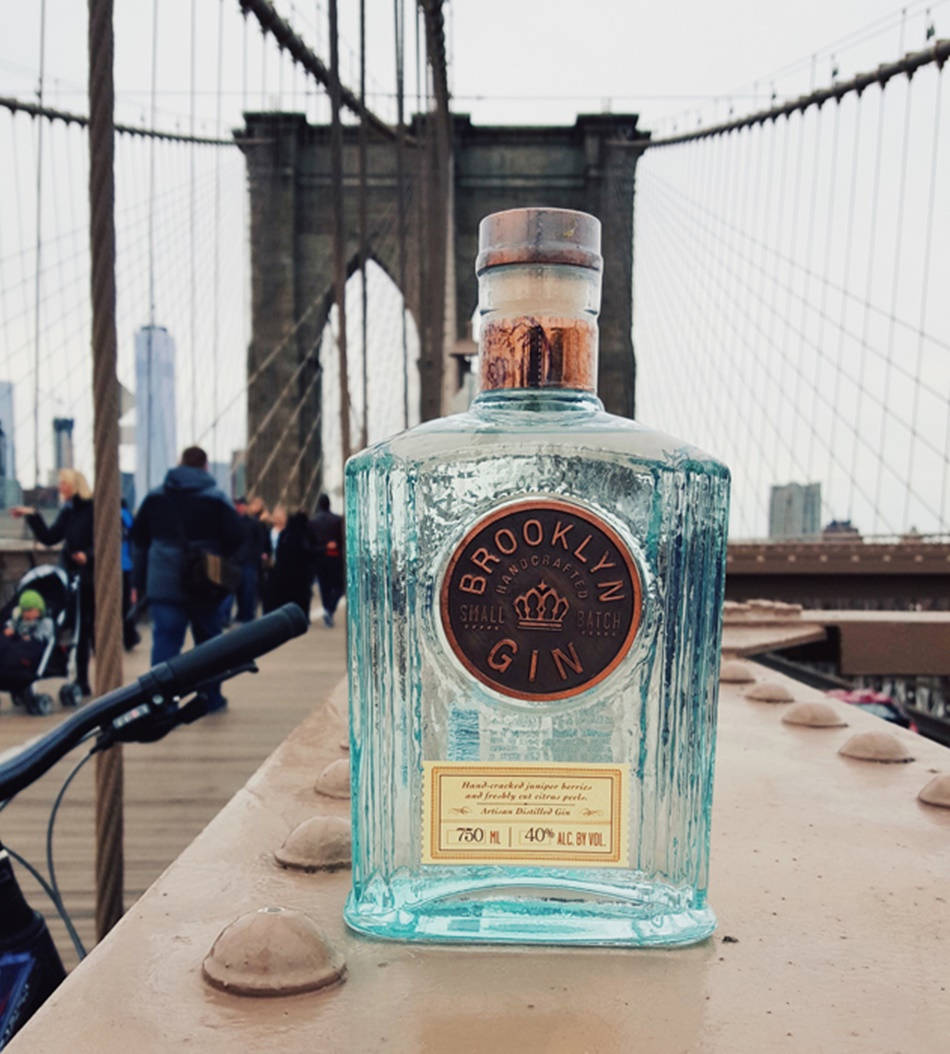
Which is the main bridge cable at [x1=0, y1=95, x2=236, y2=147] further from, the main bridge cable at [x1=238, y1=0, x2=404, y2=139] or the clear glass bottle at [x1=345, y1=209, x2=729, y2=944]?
the clear glass bottle at [x1=345, y1=209, x2=729, y2=944]

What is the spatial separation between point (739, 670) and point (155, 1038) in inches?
47.5

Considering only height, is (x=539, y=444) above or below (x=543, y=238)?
below

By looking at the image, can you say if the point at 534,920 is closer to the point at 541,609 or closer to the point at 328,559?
the point at 541,609

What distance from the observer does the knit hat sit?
15.0ft

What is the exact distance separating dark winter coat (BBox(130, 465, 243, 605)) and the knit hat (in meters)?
0.56

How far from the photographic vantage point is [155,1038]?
0.49m

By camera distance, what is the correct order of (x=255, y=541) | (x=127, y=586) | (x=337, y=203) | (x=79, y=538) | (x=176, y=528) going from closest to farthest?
(x=337, y=203), (x=176, y=528), (x=79, y=538), (x=127, y=586), (x=255, y=541)

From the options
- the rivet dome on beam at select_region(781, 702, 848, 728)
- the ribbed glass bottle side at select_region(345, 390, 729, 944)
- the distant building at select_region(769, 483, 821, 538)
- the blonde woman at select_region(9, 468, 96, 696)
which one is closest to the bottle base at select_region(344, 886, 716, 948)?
the ribbed glass bottle side at select_region(345, 390, 729, 944)

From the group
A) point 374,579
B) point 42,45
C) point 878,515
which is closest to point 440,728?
point 374,579

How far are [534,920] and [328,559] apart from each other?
25.7 feet

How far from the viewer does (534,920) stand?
616 millimetres

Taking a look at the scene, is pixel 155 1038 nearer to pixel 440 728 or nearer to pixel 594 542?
pixel 440 728

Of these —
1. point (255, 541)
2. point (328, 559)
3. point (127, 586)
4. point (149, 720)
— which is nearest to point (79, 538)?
point (127, 586)

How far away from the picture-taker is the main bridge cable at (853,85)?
34.2ft
